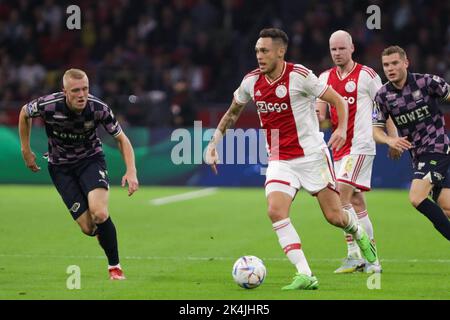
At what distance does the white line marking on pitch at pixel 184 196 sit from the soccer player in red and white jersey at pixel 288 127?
30.6 ft

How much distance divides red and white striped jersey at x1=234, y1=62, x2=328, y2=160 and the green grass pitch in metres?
1.23

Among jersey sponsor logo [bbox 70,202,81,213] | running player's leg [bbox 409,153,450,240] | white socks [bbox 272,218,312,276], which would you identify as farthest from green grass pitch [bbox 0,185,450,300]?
jersey sponsor logo [bbox 70,202,81,213]

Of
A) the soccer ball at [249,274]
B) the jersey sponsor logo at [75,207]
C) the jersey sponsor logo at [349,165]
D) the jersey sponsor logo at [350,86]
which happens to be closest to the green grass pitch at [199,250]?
the soccer ball at [249,274]

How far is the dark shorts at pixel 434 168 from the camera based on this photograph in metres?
9.80

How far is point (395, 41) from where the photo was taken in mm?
23234

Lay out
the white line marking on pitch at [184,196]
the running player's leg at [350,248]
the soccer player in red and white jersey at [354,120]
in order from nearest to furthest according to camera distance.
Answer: the running player's leg at [350,248] < the soccer player in red and white jersey at [354,120] < the white line marking on pitch at [184,196]

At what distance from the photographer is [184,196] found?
65.5ft

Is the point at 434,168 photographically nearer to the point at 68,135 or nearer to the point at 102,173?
the point at 102,173

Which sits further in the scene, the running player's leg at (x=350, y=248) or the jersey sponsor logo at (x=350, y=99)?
the jersey sponsor logo at (x=350, y=99)

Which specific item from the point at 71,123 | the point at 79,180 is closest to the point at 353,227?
the point at 79,180

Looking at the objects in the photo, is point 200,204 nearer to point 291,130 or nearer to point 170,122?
point 170,122

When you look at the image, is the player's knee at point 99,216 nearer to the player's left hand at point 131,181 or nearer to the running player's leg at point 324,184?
the player's left hand at point 131,181
